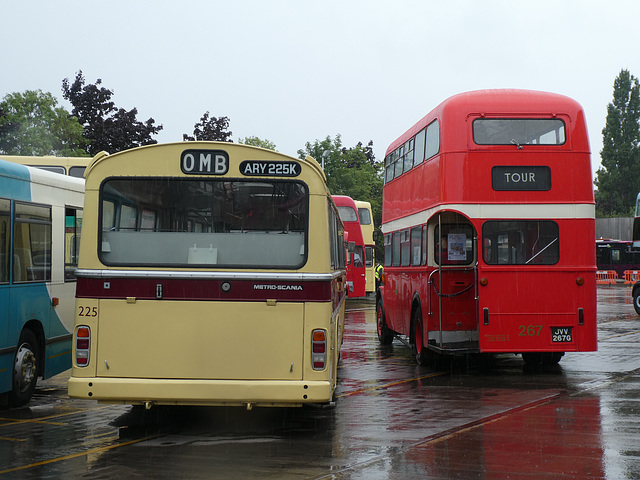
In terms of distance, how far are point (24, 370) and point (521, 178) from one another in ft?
25.7

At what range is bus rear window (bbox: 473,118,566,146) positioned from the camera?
13594 mm

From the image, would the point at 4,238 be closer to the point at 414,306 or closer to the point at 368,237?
the point at 414,306

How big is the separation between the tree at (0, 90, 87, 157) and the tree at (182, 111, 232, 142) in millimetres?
18505

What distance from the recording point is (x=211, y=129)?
226 ft

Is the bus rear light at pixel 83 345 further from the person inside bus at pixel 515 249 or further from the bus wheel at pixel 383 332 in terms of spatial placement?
the bus wheel at pixel 383 332

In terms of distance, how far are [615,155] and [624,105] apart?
199 inches

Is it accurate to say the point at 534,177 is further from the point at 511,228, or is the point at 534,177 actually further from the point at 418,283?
the point at 418,283

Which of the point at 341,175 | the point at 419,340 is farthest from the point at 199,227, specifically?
the point at 341,175

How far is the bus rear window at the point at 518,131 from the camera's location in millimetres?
13594

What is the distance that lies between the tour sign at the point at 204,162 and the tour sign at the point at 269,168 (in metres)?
0.19

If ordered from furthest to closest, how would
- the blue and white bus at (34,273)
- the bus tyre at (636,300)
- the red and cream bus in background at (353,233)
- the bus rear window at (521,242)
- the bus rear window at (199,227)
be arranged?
the red and cream bus in background at (353,233) < the bus tyre at (636,300) < the bus rear window at (521,242) < the blue and white bus at (34,273) < the bus rear window at (199,227)

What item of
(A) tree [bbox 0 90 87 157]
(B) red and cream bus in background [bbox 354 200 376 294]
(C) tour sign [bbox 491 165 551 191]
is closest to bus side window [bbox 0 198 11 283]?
(C) tour sign [bbox 491 165 551 191]

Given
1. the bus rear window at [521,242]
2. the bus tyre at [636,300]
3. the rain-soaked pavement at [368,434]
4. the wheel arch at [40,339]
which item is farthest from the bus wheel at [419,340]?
the bus tyre at [636,300]

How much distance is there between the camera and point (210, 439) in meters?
8.87
